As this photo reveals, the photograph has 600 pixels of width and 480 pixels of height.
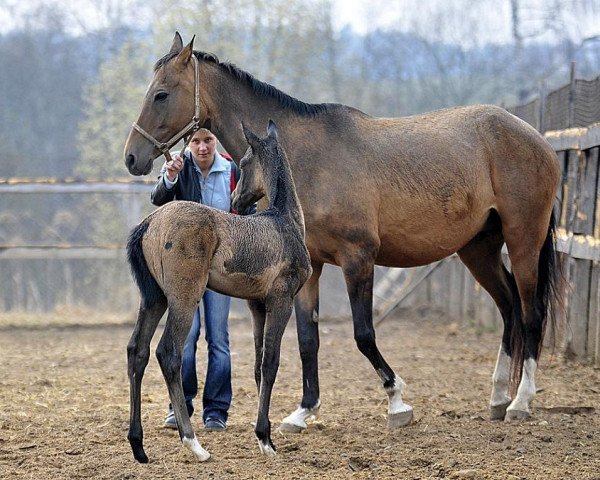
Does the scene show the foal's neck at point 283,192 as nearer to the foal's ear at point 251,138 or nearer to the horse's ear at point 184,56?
the foal's ear at point 251,138

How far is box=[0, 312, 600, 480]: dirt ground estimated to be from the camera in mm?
4703

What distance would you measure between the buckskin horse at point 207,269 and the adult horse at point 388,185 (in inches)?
28.8

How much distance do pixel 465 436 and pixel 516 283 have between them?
1522 millimetres

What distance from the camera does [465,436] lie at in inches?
217

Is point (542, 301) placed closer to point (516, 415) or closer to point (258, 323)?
point (516, 415)

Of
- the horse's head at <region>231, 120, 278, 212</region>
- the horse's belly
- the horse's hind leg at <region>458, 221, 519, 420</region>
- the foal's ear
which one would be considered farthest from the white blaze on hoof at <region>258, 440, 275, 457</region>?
the horse's hind leg at <region>458, 221, 519, 420</region>

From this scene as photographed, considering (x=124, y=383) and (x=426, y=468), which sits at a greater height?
(x=426, y=468)

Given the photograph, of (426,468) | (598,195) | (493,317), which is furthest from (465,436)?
(493,317)

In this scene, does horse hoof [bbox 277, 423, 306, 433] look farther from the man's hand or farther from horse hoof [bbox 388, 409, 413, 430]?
the man's hand

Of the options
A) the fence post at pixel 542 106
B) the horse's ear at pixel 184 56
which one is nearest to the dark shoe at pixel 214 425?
the horse's ear at pixel 184 56

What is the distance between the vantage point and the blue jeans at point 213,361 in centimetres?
595

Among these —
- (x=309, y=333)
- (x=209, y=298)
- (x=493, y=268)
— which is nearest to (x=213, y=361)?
(x=209, y=298)

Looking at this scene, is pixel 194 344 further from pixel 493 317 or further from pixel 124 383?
pixel 493 317

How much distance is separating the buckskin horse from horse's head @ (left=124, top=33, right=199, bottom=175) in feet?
2.76
